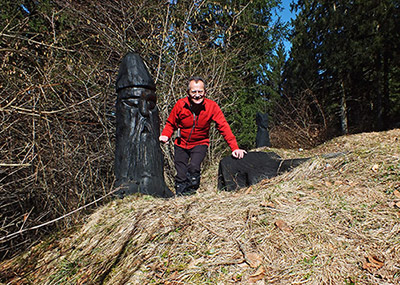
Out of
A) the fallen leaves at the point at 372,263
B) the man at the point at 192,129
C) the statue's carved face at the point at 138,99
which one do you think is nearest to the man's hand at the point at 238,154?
the man at the point at 192,129

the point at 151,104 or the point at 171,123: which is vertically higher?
the point at 151,104

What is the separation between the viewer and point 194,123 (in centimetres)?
352

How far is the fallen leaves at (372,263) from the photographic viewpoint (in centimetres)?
174

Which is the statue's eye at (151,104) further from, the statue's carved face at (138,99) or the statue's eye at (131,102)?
the statue's eye at (131,102)

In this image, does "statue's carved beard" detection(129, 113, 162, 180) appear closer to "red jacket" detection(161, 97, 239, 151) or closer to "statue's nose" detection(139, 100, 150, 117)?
"statue's nose" detection(139, 100, 150, 117)

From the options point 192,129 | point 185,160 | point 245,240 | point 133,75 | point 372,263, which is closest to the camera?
point 372,263

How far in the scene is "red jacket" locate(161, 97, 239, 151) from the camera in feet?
11.4

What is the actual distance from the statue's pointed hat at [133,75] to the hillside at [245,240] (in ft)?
4.92

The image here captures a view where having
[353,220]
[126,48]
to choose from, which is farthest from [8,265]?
[126,48]

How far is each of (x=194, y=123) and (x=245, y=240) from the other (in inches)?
71.4

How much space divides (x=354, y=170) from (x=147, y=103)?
8.49 feet

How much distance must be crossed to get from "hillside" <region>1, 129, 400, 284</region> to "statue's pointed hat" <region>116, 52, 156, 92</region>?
150 centimetres

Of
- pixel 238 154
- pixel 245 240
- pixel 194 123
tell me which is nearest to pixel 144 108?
pixel 194 123

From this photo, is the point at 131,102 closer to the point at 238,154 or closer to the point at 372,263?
the point at 238,154
